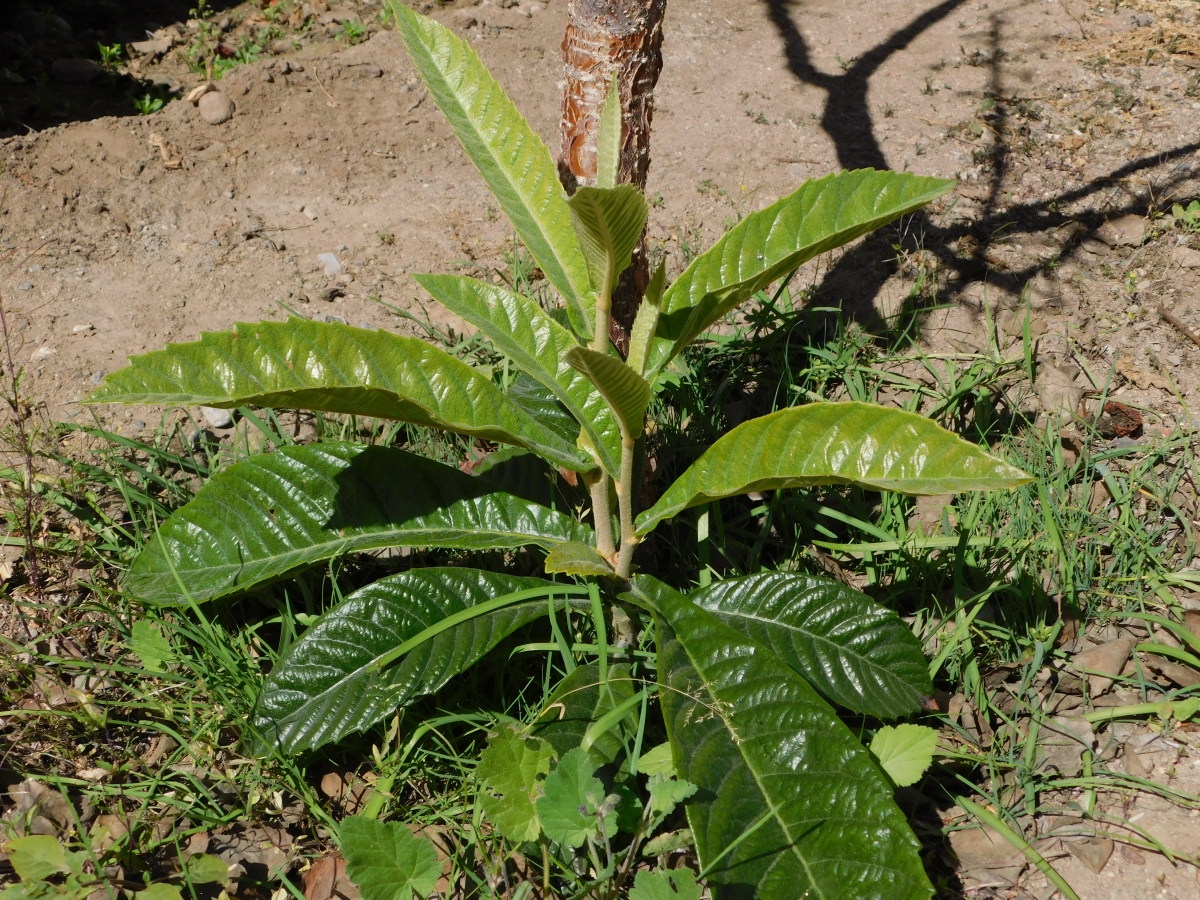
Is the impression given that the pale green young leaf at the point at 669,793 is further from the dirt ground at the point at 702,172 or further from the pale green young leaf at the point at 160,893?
the dirt ground at the point at 702,172

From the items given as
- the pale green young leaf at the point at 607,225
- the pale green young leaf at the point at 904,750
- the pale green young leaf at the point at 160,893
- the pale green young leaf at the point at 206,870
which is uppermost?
A: the pale green young leaf at the point at 607,225

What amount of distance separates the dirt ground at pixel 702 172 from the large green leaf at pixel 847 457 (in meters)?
1.32

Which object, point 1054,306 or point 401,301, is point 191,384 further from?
point 1054,306

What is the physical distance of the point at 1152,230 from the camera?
311 centimetres

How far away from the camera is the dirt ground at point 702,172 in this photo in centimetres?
287

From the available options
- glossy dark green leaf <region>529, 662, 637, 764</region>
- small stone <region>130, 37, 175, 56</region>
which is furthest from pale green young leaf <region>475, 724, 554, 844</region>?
small stone <region>130, 37, 175, 56</region>

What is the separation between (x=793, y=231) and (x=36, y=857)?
1.64 m

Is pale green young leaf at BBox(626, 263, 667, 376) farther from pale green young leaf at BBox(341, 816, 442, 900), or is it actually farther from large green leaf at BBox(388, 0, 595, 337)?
pale green young leaf at BBox(341, 816, 442, 900)

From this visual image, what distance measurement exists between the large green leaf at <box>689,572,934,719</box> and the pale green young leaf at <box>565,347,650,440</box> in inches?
17.7

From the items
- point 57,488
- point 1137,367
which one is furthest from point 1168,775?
point 57,488

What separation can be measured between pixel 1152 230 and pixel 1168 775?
6.47ft

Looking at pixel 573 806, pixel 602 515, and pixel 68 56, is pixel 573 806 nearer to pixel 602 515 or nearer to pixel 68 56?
pixel 602 515

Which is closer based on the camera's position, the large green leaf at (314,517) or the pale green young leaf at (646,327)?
the pale green young leaf at (646,327)

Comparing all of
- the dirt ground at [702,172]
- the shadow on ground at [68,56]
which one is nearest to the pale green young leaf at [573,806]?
the dirt ground at [702,172]
